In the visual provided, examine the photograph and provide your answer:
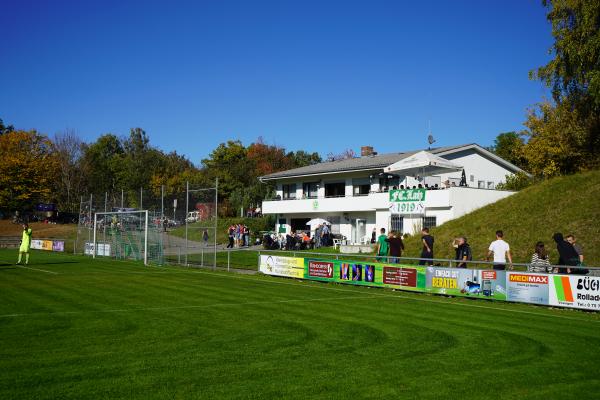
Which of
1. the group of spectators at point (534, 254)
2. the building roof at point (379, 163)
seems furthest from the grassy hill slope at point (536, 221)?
the building roof at point (379, 163)

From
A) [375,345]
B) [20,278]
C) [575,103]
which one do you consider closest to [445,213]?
[575,103]

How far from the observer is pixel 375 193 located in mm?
39500

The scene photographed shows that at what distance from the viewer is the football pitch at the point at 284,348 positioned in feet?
21.3

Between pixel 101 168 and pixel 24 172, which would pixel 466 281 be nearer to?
pixel 24 172

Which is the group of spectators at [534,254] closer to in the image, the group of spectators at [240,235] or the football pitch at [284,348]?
the football pitch at [284,348]

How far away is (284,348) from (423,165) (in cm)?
2213

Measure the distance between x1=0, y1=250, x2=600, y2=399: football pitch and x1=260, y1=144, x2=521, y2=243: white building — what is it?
19864 millimetres

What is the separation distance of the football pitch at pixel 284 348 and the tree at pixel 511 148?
42.1 meters

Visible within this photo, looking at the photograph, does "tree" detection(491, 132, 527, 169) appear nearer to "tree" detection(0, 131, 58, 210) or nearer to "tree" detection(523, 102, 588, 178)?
"tree" detection(523, 102, 588, 178)

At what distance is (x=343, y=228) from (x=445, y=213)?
11.1 meters

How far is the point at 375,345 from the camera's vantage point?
906cm

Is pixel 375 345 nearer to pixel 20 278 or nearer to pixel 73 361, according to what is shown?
pixel 73 361

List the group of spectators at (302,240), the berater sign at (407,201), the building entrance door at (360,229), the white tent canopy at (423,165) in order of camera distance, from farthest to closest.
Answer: the building entrance door at (360,229) < the group of spectators at (302,240) < the berater sign at (407,201) < the white tent canopy at (423,165)

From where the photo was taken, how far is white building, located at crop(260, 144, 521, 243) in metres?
34.8
